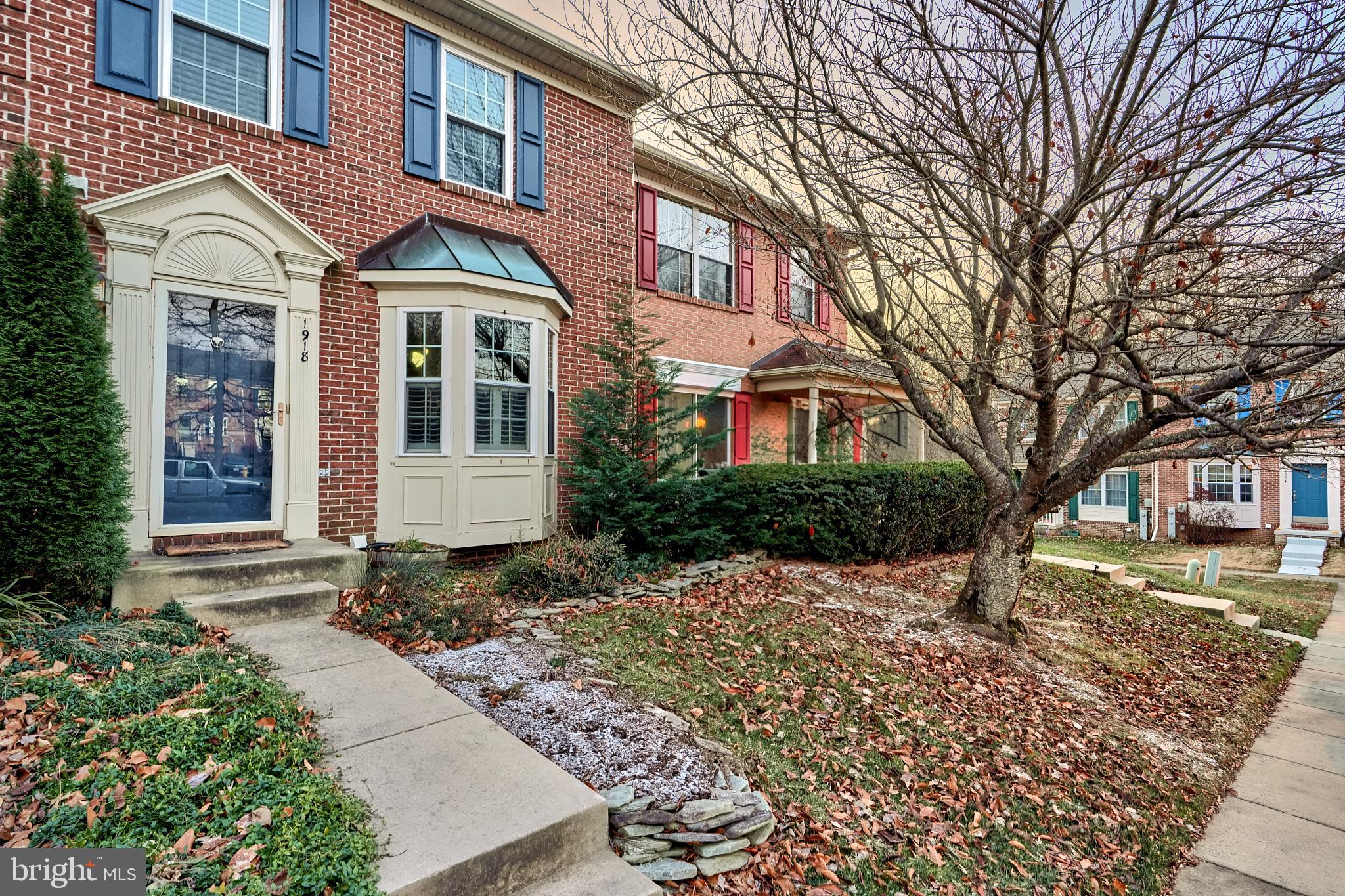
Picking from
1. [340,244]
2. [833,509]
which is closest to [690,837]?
[833,509]

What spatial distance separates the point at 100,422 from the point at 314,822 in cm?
350

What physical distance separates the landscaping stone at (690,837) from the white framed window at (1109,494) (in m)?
19.8

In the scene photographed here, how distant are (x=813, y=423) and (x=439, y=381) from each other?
665 cm

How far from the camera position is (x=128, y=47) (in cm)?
557

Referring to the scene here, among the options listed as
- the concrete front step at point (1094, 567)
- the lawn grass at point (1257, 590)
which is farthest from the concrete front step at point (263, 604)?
the lawn grass at point (1257, 590)

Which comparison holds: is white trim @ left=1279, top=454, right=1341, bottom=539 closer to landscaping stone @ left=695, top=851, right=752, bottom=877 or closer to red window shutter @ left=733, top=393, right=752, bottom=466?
red window shutter @ left=733, top=393, right=752, bottom=466

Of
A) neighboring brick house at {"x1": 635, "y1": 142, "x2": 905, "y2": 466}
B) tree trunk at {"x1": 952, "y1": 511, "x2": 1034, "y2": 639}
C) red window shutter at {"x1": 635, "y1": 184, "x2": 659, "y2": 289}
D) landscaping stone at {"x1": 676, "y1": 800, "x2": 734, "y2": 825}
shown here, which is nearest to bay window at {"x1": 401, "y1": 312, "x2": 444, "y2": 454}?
neighboring brick house at {"x1": 635, "y1": 142, "x2": 905, "y2": 466}

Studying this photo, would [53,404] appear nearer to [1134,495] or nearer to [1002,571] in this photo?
[1002,571]

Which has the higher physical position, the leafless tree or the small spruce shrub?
the leafless tree

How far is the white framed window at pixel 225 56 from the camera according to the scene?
5.86 m

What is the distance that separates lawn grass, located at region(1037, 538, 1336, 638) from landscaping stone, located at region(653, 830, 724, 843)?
31.0ft

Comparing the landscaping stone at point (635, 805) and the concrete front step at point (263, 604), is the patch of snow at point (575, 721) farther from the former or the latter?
the concrete front step at point (263, 604)

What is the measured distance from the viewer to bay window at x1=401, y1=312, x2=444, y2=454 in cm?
702

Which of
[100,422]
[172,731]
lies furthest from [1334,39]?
[100,422]
